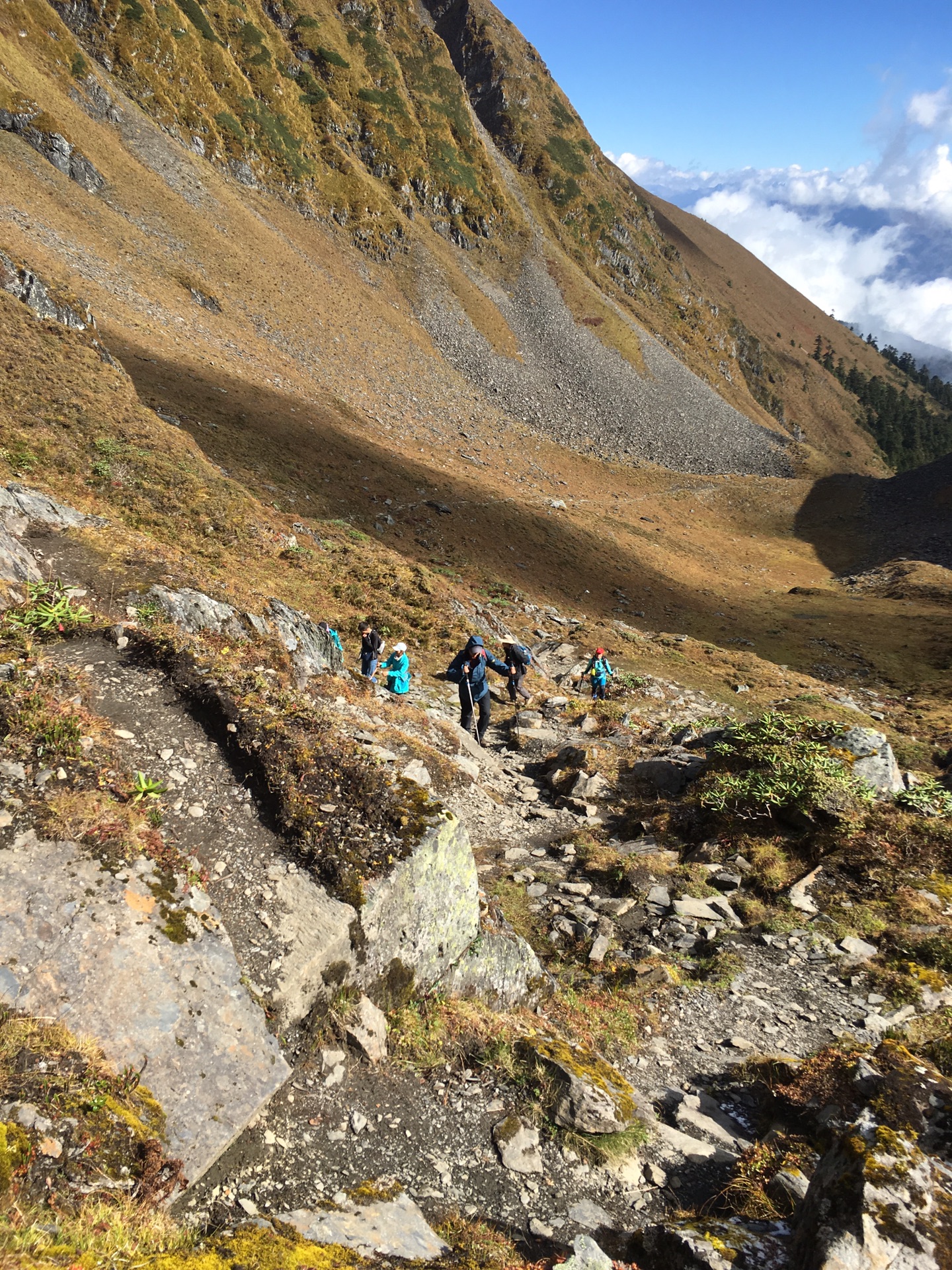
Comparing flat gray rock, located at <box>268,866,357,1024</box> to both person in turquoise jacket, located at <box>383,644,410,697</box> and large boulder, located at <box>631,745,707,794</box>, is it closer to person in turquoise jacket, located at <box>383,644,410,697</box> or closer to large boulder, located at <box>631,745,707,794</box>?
person in turquoise jacket, located at <box>383,644,410,697</box>

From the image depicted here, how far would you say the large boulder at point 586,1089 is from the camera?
18.5ft

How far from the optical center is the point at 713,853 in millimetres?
11336

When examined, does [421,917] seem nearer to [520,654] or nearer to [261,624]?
[261,624]

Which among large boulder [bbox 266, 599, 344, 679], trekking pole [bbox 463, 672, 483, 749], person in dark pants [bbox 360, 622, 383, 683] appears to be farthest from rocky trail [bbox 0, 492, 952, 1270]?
person in dark pants [bbox 360, 622, 383, 683]

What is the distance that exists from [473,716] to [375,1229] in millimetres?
11828

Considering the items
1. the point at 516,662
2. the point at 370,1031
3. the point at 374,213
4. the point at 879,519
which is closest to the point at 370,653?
the point at 516,662

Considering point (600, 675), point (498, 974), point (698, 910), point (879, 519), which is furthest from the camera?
point (879, 519)

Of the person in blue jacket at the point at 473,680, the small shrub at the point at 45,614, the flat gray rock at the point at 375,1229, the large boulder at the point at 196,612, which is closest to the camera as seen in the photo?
the flat gray rock at the point at 375,1229

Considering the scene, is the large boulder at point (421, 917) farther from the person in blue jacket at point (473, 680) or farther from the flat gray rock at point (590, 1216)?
the person in blue jacket at point (473, 680)

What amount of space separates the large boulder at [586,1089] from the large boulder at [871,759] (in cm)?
833

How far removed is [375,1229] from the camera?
4242 millimetres

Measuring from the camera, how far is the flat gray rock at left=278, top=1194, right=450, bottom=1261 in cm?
405

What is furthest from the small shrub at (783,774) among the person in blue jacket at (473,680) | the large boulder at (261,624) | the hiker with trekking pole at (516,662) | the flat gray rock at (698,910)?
the large boulder at (261,624)

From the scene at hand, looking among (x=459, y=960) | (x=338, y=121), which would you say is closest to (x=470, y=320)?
(x=338, y=121)
